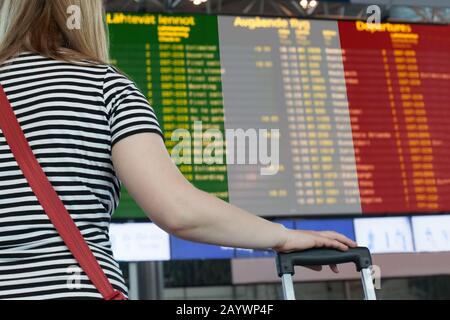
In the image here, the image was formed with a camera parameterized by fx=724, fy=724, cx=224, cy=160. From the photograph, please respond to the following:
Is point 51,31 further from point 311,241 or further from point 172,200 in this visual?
point 311,241

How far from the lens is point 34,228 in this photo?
892 mm

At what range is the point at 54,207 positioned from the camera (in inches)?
35.2

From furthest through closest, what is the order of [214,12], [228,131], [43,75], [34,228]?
[214,12] < [228,131] < [43,75] < [34,228]

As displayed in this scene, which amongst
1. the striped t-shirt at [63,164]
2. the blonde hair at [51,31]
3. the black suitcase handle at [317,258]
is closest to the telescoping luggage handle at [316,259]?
the black suitcase handle at [317,258]

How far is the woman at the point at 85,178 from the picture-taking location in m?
0.88

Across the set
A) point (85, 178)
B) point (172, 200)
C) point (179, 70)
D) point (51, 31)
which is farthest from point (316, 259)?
point (179, 70)

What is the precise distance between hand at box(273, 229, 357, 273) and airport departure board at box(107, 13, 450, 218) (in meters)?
3.19

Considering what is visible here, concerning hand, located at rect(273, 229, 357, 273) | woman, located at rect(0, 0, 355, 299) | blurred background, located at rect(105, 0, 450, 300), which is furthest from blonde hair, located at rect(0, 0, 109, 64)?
blurred background, located at rect(105, 0, 450, 300)

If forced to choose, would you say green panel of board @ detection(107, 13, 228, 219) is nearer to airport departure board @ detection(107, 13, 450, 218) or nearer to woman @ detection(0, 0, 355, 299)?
airport departure board @ detection(107, 13, 450, 218)

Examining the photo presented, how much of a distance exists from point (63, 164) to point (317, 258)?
374 mm

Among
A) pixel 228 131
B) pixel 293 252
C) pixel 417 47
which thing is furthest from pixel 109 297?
pixel 417 47
